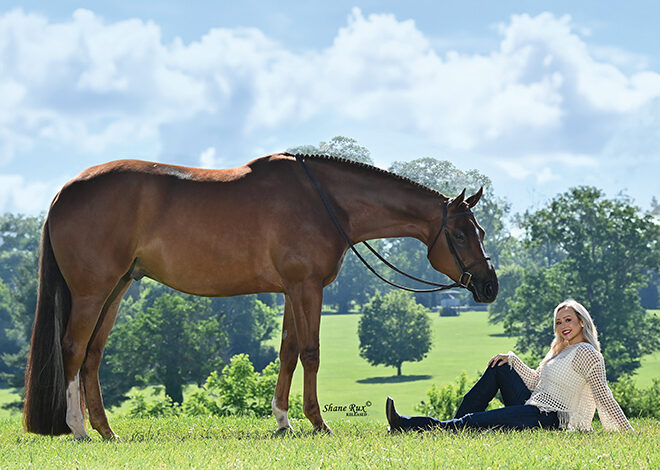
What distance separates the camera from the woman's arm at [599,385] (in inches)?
273

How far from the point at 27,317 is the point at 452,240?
53711 mm

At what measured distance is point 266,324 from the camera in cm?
7362

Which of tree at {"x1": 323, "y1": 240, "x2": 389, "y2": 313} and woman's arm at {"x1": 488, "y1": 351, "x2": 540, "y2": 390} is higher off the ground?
tree at {"x1": 323, "y1": 240, "x2": 389, "y2": 313}

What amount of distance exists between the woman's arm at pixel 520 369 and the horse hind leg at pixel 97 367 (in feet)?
13.4

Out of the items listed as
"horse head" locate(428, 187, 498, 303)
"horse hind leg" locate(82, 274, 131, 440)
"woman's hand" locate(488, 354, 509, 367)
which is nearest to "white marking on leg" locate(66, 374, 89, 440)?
"horse hind leg" locate(82, 274, 131, 440)

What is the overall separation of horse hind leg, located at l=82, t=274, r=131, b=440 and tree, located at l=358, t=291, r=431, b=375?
61.5 metres

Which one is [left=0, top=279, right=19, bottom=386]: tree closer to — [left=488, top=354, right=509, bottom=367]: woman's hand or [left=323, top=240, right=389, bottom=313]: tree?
[left=323, top=240, right=389, bottom=313]: tree

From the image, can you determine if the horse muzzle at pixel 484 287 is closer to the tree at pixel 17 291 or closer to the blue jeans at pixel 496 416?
the blue jeans at pixel 496 416

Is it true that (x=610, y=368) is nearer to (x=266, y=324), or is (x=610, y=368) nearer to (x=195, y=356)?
(x=195, y=356)

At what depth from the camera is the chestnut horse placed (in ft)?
24.4

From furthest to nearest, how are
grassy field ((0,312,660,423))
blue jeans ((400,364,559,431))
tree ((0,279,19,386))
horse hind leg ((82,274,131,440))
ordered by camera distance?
1. tree ((0,279,19,386))
2. grassy field ((0,312,660,423))
3. horse hind leg ((82,274,131,440))
4. blue jeans ((400,364,559,431))

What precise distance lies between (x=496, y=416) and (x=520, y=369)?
2.27 ft

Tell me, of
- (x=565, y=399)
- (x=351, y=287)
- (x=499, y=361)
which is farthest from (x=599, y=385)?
(x=351, y=287)

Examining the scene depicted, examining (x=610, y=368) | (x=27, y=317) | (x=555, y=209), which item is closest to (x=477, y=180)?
(x=555, y=209)
